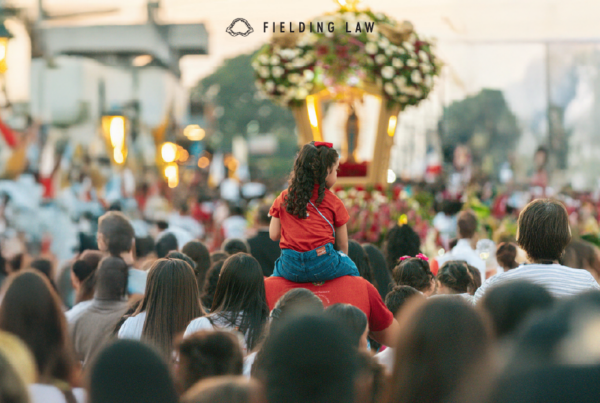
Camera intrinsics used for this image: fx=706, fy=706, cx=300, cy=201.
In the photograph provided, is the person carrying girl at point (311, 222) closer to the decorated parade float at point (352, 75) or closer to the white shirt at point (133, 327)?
the white shirt at point (133, 327)

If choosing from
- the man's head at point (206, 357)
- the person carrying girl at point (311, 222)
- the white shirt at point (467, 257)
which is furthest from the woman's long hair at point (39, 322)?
the white shirt at point (467, 257)

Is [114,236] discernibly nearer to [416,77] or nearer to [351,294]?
[351,294]

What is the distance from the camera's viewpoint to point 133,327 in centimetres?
382

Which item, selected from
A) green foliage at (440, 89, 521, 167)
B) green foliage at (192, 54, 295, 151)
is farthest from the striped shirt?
green foliage at (192, 54, 295, 151)

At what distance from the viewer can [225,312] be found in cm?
370

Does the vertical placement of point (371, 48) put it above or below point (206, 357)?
above

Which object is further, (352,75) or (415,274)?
(352,75)

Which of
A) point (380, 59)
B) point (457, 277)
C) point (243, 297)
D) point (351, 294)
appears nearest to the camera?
point (243, 297)

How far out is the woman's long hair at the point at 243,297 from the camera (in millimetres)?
3684

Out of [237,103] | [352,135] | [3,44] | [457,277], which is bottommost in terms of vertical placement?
[457,277]

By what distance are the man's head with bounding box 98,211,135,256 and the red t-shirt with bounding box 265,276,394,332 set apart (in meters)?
1.53

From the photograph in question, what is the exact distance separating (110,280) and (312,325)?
2.95 m

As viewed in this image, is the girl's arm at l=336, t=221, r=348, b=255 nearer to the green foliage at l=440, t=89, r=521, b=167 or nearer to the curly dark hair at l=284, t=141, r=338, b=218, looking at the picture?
the curly dark hair at l=284, t=141, r=338, b=218

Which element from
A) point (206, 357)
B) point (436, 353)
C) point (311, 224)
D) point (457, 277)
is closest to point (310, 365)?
point (436, 353)
